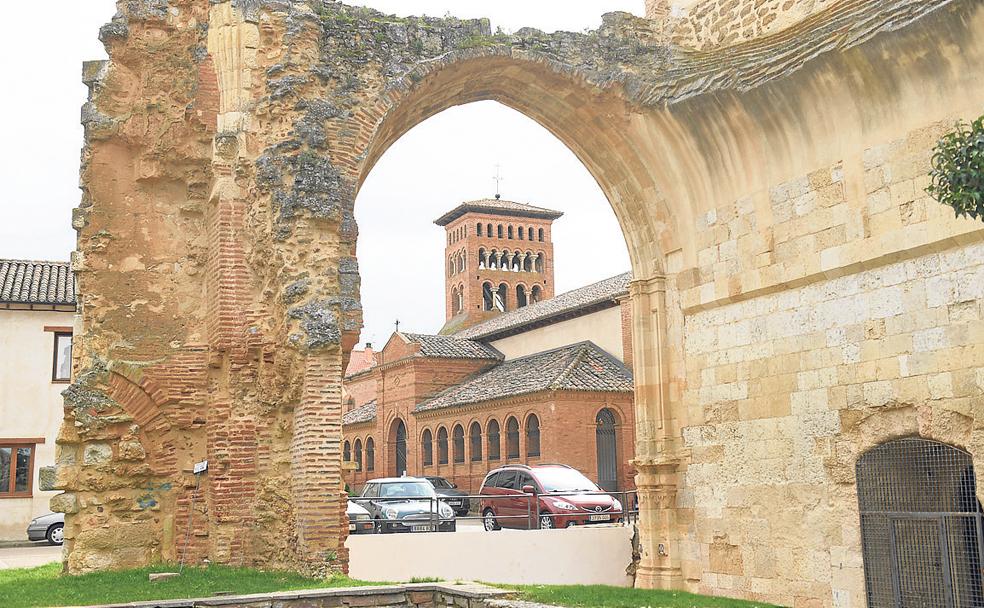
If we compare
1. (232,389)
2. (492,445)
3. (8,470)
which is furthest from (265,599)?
(492,445)

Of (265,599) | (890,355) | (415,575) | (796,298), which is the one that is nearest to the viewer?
(265,599)

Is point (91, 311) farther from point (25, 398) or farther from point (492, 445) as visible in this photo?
point (492, 445)

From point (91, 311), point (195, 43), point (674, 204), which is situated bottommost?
point (91, 311)

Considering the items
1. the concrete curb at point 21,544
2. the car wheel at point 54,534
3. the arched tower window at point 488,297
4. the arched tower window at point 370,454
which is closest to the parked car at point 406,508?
the car wheel at point 54,534

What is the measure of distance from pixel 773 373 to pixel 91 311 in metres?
7.60

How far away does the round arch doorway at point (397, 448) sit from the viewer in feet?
134

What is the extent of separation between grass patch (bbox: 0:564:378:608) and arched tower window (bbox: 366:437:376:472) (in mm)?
31797

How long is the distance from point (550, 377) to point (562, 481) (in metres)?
12.6

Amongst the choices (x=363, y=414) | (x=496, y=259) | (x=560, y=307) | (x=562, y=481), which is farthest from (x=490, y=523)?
(x=496, y=259)

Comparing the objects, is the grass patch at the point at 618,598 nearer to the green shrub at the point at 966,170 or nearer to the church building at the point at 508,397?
the green shrub at the point at 966,170

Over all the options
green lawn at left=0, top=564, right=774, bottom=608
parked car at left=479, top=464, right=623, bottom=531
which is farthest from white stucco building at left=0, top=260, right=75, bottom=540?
green lawn at left=0, top=564, right=774, bottom=608

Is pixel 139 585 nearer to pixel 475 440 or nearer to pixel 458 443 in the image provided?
pixel 475 440

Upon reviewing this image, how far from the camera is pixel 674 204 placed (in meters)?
12.3

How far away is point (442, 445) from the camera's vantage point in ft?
122
